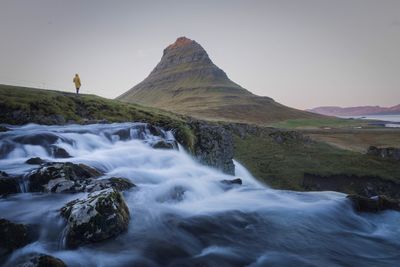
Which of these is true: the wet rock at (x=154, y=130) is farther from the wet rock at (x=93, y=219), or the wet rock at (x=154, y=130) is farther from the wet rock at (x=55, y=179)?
the wet rock at (x=93, y=219)

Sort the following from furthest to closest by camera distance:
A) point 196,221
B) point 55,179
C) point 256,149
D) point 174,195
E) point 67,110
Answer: point 256,149
point 67,110
point 174,195
point 55,179
point 196,221

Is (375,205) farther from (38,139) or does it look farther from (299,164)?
(38,139)

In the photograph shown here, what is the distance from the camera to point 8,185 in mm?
A: 14102

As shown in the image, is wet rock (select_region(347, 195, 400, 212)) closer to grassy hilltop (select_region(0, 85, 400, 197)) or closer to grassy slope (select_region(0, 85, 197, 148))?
grassy hilltop (select_region(0, 85, 400, 197))

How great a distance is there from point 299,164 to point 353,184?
17.7ft

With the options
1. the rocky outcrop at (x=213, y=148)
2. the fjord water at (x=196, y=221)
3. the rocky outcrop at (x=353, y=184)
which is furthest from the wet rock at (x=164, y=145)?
the rocky outcrop at (x=353, y=184)

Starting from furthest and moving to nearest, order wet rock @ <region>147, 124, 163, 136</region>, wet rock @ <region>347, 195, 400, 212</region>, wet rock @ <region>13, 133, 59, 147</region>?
wet rock @ <region>147, 124, 163, 136</region>
wet rock @ <region>13, 133, 59, 147</region>
wet rock @ <region>347, 195, 400, 212</region>

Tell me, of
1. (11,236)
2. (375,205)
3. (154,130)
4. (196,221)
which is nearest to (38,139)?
(154,130)

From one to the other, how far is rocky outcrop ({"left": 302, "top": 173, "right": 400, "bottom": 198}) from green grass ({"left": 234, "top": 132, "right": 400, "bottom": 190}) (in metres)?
0.49

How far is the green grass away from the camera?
31922 millimetres

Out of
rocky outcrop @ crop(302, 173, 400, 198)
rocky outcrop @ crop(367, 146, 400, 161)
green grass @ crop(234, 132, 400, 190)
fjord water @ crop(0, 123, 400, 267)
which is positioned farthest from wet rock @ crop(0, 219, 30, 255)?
rocky outcrop @ crop(367, 146, 400, 161)

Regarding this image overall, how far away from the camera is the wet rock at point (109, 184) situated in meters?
13.5

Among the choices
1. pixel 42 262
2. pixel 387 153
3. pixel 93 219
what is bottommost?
pixel 387 153

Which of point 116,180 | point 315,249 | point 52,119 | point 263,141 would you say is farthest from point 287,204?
point 263,141
